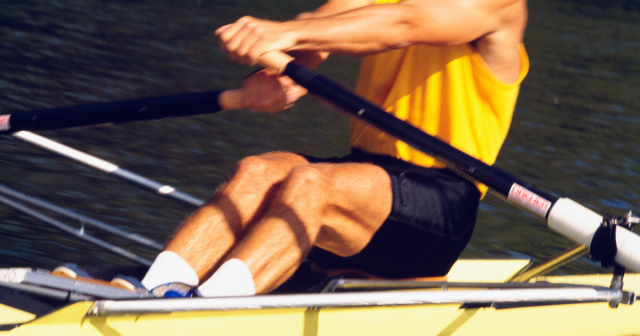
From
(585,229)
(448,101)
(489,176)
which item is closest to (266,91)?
(448,101)

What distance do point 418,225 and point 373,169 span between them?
0.79ft

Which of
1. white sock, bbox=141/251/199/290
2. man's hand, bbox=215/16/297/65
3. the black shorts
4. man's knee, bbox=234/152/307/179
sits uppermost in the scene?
man's hand, bbox=215/16/297/65

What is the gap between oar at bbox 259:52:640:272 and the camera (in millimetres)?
2125

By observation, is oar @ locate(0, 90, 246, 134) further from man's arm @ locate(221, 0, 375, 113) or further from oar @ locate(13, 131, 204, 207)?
oar @ locate(13, 131, 204, 207)

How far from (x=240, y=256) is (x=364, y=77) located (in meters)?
1.01

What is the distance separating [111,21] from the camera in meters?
10.9

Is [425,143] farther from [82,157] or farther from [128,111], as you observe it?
[82,157]

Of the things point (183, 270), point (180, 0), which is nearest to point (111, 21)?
point (180, 0)

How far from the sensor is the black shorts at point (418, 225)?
256 cm

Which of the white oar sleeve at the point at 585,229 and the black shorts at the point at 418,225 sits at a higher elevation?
the white oar sleeve at the point at 585,229

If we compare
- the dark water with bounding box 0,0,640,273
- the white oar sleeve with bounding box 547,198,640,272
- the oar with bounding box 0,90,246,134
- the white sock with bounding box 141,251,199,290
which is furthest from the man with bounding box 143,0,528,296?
the dark water with bounding box 0,0,640,273

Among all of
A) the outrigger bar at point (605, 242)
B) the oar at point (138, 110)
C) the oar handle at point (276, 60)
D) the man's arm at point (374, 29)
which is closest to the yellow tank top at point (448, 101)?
the man's arm at point (374, 29)

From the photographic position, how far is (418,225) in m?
2.57

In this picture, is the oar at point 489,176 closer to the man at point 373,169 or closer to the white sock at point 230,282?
the man at point 373,169
